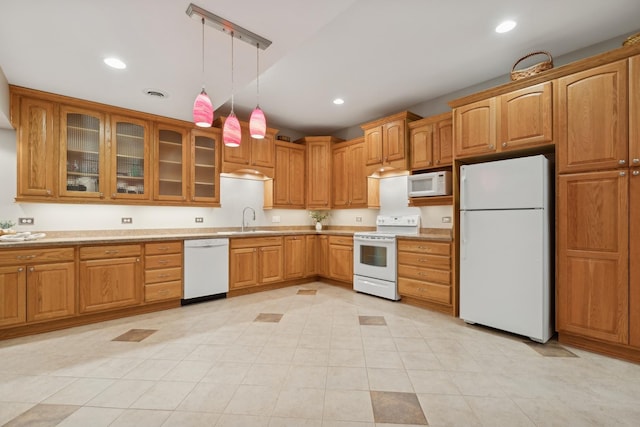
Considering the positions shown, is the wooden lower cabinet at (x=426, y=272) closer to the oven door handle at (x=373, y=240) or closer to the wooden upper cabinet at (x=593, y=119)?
the oven door handle at (x=373, y=240)

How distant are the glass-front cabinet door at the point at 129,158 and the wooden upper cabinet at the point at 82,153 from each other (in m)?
0.09

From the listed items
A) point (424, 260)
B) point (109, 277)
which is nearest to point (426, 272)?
point (424, 260)

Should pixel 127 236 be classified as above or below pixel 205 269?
above

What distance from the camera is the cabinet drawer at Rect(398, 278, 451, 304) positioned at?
339 centimetres

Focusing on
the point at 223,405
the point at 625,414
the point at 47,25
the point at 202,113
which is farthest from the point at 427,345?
the point at 47,25

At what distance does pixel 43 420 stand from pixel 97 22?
2.48 metres

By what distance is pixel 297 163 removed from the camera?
203 inches

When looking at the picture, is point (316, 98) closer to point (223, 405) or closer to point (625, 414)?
point (223, 405)

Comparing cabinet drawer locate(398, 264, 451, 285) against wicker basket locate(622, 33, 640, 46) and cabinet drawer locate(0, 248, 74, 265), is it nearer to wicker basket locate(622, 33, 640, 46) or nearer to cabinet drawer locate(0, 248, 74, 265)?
wicker basket locate(622, 33, 640, 46)

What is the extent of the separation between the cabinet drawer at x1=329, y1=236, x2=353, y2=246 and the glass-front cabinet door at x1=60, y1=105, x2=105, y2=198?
318 cm

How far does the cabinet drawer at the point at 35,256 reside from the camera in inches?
105

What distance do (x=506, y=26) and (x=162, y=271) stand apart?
4.30 metres

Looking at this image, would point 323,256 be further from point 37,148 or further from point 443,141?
point 37,148

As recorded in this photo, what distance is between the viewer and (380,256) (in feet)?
13.4
